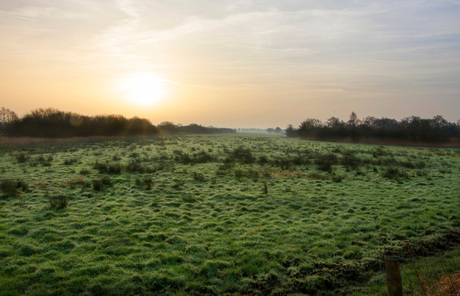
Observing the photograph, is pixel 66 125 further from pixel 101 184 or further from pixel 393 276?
pixel 393 276

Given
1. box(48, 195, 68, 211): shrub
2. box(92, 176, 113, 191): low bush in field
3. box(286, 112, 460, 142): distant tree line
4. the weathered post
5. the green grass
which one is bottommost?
the green grass

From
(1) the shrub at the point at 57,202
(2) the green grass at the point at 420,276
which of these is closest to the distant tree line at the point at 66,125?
(1) the shrub at the point at 57,202

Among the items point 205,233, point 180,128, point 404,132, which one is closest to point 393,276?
point 205,233

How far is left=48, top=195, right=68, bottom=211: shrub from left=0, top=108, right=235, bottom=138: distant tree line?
2462 inches

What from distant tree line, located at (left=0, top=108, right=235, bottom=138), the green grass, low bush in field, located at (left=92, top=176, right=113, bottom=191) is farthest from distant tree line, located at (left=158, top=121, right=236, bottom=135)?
the green grass

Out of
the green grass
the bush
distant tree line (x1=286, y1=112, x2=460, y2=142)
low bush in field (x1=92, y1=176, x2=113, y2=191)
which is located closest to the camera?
the green grass

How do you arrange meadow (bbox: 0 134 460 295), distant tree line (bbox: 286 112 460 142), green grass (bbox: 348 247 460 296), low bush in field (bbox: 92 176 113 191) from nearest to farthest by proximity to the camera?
green grass (bbox: 348 247 460 296) < meadow (bbox: 0 134 460 295) < low bush in field (bbox: 92 176 113 191) < distant tree line (bbox: 286 112 460 142)

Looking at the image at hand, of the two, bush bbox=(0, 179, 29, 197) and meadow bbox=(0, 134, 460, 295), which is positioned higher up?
bush bbox=(0, 179, 29, 197)

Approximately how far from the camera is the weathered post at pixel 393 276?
4.09 m

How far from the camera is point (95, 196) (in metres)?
13.0

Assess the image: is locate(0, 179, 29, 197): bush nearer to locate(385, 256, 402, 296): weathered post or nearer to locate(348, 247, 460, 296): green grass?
locate(348, 247, 460, 296): green grass

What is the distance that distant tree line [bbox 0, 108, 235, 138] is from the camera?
64.2 metres

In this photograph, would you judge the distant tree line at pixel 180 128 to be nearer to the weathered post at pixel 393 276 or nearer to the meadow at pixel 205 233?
the meadow at pixel 205 233

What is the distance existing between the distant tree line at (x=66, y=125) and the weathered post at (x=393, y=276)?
243 feet
